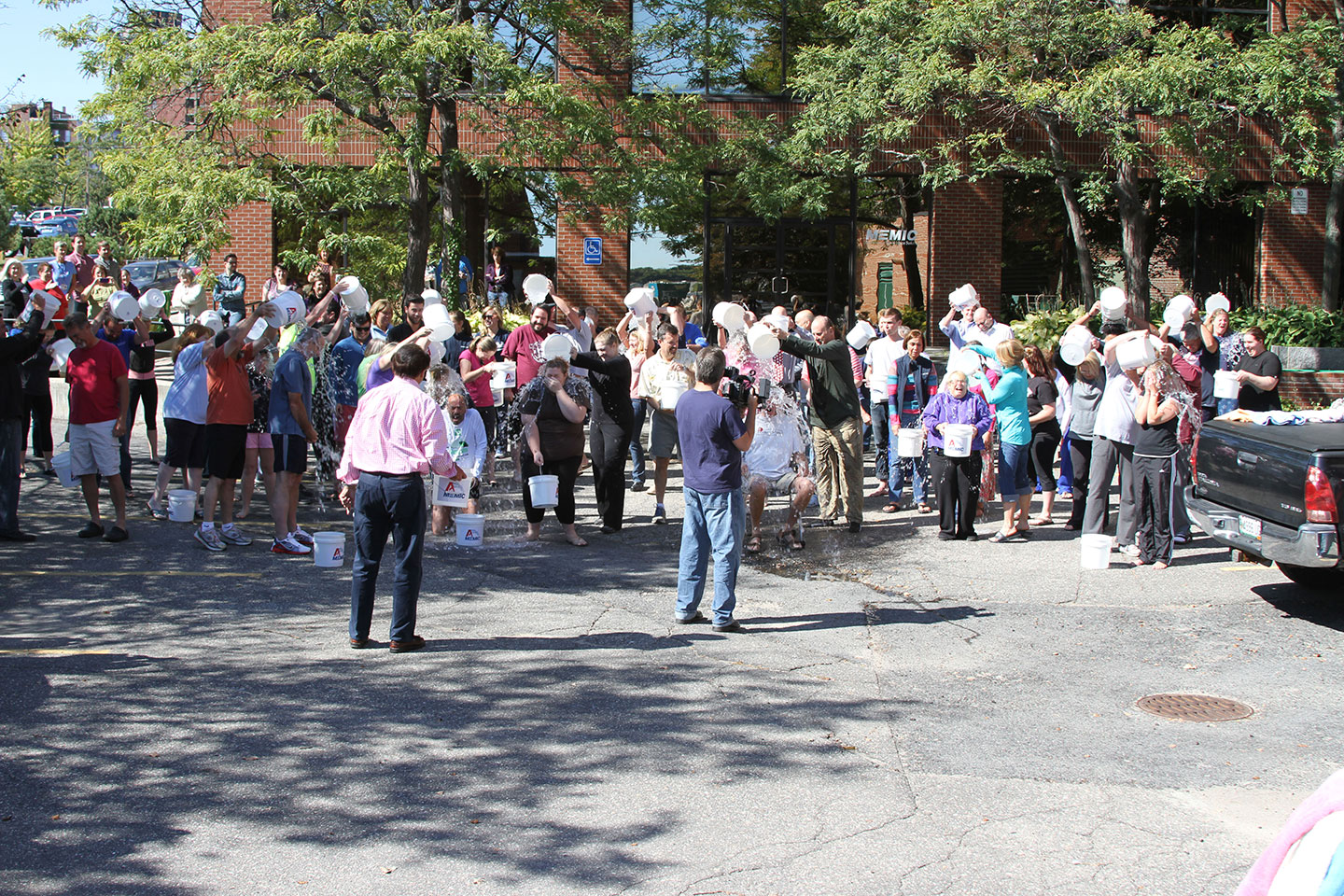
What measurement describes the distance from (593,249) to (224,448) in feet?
46.3

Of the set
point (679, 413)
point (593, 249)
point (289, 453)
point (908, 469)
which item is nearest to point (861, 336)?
point (908, 469)

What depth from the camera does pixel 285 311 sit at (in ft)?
31.8

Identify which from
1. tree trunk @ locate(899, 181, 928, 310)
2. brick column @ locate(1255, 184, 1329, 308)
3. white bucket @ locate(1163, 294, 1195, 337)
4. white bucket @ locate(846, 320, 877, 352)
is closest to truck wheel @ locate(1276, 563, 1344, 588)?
white bucket @ locate(1163, 294, 1195, 337)

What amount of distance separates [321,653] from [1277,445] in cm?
608

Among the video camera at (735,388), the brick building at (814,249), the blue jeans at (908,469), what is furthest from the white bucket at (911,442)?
the brick building at (814,249)

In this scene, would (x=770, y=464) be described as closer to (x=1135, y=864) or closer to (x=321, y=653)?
(x=321, y=653)

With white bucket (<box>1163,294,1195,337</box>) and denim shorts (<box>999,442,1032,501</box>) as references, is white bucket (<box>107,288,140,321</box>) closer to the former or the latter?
denim shorts (<box>999,442,1032,501</box>)

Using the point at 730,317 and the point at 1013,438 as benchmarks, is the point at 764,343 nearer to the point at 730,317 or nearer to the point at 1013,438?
the point at 730,317

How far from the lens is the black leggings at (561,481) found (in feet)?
33.3

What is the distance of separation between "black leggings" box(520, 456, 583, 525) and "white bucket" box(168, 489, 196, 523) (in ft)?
8.99

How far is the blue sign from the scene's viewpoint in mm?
22469

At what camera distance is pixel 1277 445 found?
25.5 feet

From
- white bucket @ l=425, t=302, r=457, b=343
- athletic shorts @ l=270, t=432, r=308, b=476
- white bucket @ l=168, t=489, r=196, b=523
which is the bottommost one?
white bucket @ l=168, t=489, r=196, b=523

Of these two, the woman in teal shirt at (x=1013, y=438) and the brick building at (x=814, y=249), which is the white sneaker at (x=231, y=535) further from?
the brick building at (x=814, y=249)
